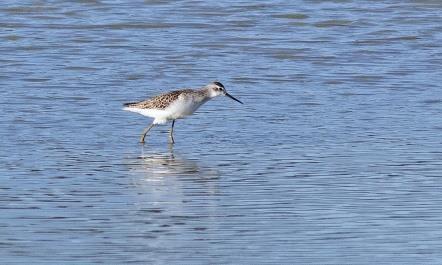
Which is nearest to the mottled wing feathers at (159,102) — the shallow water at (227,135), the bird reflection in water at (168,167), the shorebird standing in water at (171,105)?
the shorebird standing in water at (171,105)

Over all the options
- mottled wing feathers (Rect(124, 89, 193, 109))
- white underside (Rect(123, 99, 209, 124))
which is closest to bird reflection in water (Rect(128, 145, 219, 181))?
white underside (Rect(123, 99, 209, 124))

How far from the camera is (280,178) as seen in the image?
10648mm

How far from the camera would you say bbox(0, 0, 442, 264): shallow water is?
8.62m

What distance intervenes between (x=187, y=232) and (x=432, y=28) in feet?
39.9

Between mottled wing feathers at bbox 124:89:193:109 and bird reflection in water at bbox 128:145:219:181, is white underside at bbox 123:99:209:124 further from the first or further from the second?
bird reflection in water at bbox 128:145:219:181

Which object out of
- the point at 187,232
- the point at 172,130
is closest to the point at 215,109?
the point at 172,130

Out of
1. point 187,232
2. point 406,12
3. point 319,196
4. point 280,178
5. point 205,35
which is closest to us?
point 187,232

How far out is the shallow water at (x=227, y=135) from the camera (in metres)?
8.62

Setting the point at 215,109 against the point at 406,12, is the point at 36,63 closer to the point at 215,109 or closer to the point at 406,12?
the point at 215,109

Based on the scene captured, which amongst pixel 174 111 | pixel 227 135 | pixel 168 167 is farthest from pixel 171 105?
pixel 168 167

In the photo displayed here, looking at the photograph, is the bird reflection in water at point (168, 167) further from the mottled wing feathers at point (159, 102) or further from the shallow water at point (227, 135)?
the mottled wing feathers at point (159, 102)

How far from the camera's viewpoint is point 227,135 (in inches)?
513

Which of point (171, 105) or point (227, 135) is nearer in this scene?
point (227, 135)

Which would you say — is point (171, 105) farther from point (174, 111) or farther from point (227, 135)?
point (227, 135)
